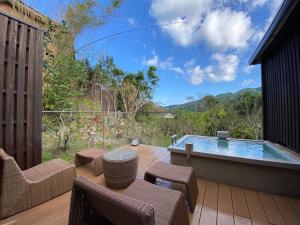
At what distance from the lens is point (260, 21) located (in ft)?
14.7

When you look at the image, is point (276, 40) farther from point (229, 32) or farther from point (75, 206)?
point (75, 206)

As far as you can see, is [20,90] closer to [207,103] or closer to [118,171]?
[118,171]

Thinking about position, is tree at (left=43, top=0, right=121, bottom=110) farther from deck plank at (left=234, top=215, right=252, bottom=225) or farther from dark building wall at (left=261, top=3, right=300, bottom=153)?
deck plank at (left=234, top=215, right=252, bottom=225)

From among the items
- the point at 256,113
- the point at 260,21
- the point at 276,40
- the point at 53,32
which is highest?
the point at 260,21

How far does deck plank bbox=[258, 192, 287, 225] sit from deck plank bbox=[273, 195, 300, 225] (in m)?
0.05

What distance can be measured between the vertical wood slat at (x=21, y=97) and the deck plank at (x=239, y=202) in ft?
10.1

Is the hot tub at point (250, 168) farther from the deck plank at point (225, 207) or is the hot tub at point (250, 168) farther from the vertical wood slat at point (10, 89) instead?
the vertical wood slat at point (10, 89)

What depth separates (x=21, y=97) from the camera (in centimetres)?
248

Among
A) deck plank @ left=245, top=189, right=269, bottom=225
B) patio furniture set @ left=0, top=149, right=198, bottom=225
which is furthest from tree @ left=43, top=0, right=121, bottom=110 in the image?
deck plank @ left=245, top=189, right=269, bottom=225

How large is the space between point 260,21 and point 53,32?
226 inches

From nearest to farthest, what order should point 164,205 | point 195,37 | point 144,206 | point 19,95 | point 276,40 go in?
point 144,206 → point 164,205 → point 19,95 → point 276,40 → point 195,37

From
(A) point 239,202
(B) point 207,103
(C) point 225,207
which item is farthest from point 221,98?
(C) point 225,207

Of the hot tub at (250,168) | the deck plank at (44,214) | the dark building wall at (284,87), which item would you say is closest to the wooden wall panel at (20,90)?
the deck plank at (44,214)

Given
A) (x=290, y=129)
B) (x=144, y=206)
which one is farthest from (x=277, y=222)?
(x=290, y=129)
